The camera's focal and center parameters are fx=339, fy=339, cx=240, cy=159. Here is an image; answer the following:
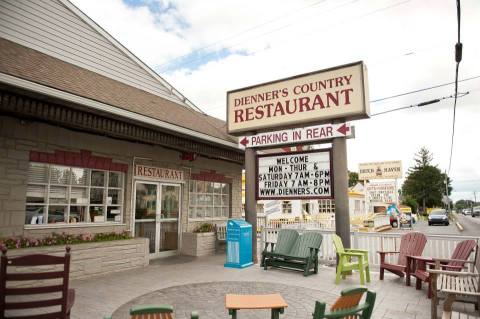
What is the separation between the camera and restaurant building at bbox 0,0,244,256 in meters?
6.80

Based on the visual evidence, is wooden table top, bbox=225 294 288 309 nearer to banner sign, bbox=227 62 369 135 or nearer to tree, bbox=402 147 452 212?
banner sign, bbox=227 62 369 135

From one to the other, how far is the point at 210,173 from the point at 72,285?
6529 millimetres

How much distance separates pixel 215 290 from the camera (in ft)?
21.4

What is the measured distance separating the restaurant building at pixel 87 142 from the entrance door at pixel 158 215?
0.10ft

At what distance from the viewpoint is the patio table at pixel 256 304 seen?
12.6 ft

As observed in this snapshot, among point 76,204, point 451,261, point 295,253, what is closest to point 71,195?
point 76,204

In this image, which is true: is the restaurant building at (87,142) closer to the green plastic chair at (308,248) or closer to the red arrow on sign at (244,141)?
the red arrow on sign at (244,141)

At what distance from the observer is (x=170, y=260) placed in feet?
32.6

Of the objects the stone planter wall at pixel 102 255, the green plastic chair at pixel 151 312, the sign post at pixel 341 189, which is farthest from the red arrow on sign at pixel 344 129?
the green plastic chair at pixel 151 312

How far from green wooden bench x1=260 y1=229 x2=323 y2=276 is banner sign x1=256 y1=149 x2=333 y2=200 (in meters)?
1.01

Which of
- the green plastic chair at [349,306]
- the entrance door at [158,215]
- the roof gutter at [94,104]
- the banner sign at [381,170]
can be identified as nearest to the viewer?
the green plastic chair at [349,306]

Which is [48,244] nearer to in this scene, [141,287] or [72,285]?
[72,285]

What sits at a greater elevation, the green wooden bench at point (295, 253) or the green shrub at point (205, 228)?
the green shrub at point (205, 228)

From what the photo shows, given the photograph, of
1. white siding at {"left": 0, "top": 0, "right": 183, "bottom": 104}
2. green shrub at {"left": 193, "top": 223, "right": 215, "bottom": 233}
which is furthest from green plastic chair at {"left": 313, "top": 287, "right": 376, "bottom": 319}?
white siding at {"left": 0, "top": 0, "right": 183, "bottom": 104}
